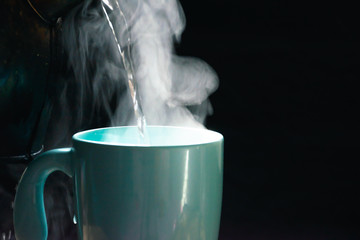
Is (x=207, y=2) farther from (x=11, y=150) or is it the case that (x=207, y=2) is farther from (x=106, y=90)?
(x=11, y=150)

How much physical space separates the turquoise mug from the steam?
240mm

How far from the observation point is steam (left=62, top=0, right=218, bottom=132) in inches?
28.5

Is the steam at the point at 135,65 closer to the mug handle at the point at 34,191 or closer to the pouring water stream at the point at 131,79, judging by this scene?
the pouring water stream at the point at 131,79

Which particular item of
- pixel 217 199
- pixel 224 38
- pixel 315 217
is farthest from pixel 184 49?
pixel 217 199

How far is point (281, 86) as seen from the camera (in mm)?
923

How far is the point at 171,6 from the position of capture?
0.79 metres

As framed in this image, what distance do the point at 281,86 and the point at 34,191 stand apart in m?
0.53

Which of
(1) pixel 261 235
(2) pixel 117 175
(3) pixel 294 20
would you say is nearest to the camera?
(2) pixel 117 175

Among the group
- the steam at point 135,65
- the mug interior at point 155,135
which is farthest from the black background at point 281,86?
the mug interior at point 155,135

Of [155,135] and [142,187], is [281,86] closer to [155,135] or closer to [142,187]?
[155,135]

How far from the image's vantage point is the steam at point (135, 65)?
72cm

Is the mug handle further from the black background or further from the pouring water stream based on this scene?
the black background

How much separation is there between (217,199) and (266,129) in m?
0.43

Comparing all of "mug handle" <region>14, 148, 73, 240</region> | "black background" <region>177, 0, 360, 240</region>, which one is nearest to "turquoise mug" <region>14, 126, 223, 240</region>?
"mug handle" <region>14, 148, 73, 240</region>
